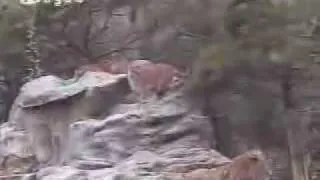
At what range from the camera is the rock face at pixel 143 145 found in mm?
3789

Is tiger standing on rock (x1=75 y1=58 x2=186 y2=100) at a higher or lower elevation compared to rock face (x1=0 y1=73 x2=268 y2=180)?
higher

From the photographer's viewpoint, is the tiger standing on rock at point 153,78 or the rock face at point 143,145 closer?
the rock face at point 143,145

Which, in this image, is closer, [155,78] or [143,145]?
[143,145]

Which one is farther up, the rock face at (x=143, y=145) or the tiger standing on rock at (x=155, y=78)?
the tiger standing on rock at (x=155, y=78)

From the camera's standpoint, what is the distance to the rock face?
3789mm

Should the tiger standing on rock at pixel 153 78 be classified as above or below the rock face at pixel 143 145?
above

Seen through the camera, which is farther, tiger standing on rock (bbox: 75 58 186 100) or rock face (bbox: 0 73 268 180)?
tiger standing on rock (bbox: 75 58 186 100)

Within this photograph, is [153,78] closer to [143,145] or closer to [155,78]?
[155,78]

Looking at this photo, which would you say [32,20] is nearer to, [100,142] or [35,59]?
[35,59]

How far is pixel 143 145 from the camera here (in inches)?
162

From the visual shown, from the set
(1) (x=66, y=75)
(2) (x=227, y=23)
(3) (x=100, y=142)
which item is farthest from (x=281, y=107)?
(1) (x=66, y=75)

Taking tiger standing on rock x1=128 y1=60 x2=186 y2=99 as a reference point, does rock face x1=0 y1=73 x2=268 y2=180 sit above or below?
below

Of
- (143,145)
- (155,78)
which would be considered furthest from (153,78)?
(143,145)

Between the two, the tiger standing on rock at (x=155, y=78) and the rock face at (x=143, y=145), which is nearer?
the rock face at (x=143, y=145)
